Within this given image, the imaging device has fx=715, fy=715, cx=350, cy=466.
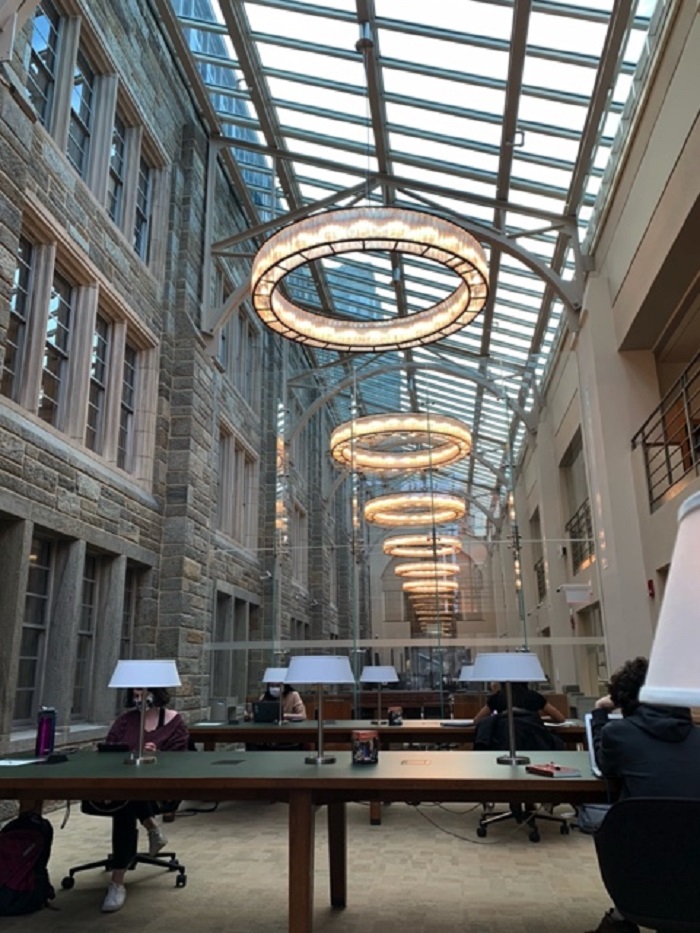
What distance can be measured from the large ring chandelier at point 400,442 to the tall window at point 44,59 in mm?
6273

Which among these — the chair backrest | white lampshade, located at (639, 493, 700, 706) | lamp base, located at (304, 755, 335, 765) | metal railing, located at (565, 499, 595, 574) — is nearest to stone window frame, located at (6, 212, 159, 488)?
lamp base, located at (304, 755, 335, 765)

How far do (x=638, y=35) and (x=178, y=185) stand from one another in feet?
20.6

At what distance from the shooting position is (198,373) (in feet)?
33.6

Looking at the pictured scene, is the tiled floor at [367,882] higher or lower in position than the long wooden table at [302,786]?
lower

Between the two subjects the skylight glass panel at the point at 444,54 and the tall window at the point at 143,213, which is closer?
the skylight glass panel at the point at 444,54

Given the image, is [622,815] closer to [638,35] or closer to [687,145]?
[687,145]

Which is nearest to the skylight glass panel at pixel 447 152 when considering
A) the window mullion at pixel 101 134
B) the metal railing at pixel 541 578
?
the window mullion at pixel 101 134

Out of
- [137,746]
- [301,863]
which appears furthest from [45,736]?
[301,863]

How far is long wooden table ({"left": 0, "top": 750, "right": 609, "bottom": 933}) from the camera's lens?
3.29 meters

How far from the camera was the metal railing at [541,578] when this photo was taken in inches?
438

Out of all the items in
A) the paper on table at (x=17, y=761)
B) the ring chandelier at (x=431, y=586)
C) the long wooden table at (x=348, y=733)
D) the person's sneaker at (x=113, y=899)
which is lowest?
the person's sneaker at (x=113, y=899)

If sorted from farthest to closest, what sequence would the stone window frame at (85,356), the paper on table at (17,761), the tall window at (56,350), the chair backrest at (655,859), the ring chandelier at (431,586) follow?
1. the ring chandelier at (431,586)
2. the tall window at (56,350)
3. the stone window frame at (85,356)
4. the paper on table at (17,761)
5. the chair backrest at (655,859)

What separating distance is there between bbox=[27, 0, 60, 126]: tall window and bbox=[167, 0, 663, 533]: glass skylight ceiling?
2229mm

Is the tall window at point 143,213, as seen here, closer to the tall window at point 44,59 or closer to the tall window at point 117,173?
the tall window at point 117,173
